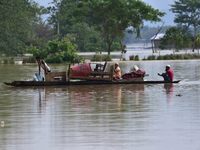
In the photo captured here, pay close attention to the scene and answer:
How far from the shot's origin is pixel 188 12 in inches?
4555

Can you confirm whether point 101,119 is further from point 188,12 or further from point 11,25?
point 188,12

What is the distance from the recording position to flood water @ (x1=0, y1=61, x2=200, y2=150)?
13938 mm

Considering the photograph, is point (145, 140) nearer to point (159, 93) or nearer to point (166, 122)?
point (166, 122)

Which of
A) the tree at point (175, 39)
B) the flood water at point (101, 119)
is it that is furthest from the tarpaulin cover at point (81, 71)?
the tree at point (175, 39)

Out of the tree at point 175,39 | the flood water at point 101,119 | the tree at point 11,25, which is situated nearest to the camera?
the flood water at point 101,119

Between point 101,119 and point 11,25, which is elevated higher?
point 11,25

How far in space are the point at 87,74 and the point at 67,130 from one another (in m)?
15.7

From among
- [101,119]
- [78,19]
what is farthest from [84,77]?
[78,19]

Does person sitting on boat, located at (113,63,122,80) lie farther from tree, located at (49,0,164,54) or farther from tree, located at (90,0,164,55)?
tree, located at (90,0,164,55)

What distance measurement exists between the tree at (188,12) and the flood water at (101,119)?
8556 cm

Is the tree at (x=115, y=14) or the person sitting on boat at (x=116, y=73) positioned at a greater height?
the tree at (x=115, y=14)

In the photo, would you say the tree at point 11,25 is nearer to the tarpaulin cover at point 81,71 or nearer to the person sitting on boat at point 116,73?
the tarpaulin cover at point 81,71

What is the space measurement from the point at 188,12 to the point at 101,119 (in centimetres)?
9945

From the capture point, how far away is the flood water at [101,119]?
45.7 feet
